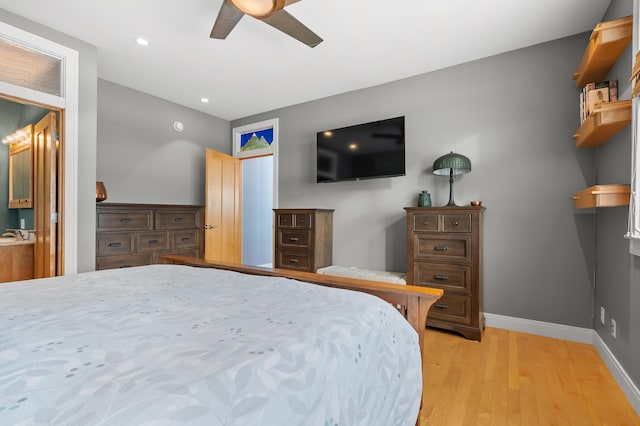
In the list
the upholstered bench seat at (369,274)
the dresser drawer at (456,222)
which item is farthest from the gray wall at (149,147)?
the dresser drawer at (456,222)

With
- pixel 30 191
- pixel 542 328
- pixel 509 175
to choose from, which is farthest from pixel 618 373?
pixel 30 191

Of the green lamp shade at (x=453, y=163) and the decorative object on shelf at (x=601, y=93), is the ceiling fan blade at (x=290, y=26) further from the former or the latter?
the decorative object on shelf at (x=601, y=93)

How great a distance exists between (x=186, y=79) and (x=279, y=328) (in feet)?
12.0

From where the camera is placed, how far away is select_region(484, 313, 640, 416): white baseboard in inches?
69.7

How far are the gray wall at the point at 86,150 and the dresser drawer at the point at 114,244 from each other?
337 millimetres

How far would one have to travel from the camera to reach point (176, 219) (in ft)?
12.9

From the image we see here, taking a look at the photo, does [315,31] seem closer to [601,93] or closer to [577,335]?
[601,93]

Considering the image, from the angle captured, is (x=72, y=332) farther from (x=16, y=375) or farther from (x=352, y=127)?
(x=352, y=127)

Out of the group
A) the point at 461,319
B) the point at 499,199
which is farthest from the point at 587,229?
the point at 461,319

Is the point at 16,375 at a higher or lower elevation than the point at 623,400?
higher

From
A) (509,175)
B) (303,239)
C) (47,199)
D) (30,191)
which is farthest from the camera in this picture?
(303,239)

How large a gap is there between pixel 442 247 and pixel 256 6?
7.86 ft

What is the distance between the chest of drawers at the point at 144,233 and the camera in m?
3.25

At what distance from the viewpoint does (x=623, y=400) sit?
5.81 ft
